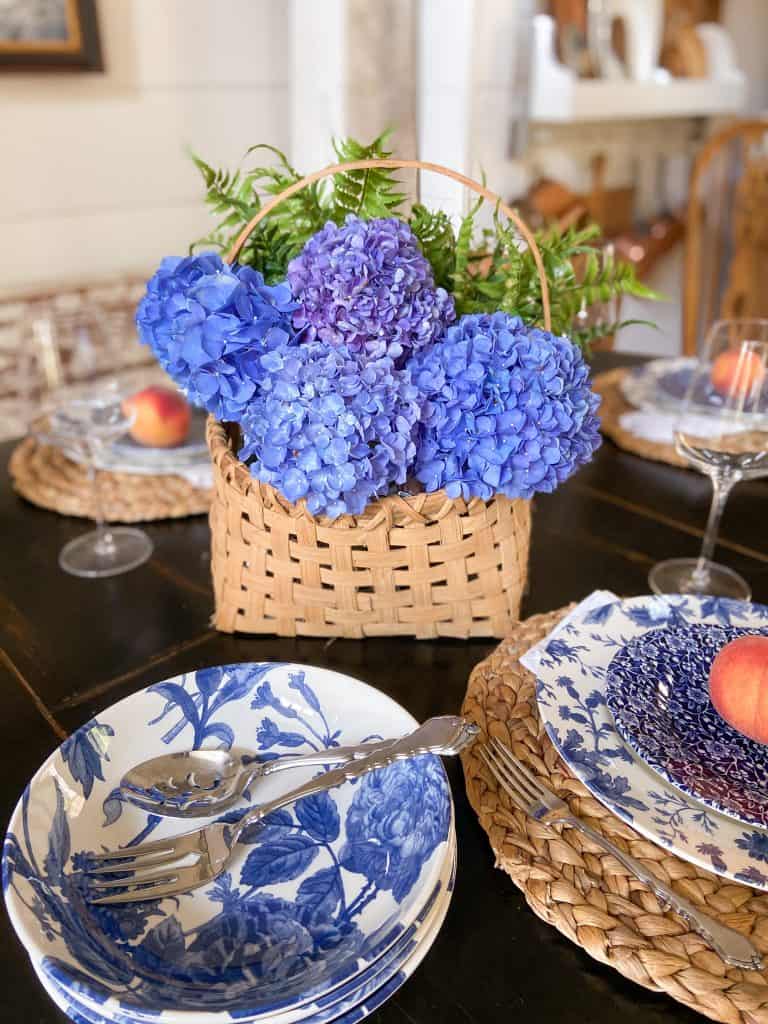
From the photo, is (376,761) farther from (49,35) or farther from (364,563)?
(49,35)

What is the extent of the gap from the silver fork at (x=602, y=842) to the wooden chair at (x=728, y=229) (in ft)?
5.09

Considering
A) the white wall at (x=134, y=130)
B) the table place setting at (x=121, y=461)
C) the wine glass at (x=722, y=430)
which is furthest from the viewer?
the white wall at (x=134, y=130)

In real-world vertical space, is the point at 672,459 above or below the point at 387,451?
below

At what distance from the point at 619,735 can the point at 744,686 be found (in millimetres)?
91

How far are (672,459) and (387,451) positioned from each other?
0.58 meters

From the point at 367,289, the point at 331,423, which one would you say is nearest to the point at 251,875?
Result: the point at 331,423

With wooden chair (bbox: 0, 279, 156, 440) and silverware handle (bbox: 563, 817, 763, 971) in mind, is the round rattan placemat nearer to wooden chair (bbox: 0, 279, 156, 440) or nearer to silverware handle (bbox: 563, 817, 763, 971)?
silverware handle (bbox: 563, 817, 763, 971)

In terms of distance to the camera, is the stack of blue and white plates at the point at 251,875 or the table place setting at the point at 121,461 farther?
the table place setting at the point at 121,461

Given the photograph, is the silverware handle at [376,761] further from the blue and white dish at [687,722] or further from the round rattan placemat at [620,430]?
the round rattan placemat at [620,430]

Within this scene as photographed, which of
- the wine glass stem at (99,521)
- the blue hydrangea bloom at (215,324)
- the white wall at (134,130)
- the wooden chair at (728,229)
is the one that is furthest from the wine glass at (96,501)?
the wooden chair at (728,229)

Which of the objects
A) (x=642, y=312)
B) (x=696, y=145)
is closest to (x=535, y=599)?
(x=642, y=312)

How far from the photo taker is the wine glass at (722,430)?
762mm

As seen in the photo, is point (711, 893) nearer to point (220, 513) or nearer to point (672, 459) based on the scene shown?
point (220, 513)

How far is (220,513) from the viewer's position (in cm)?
66
